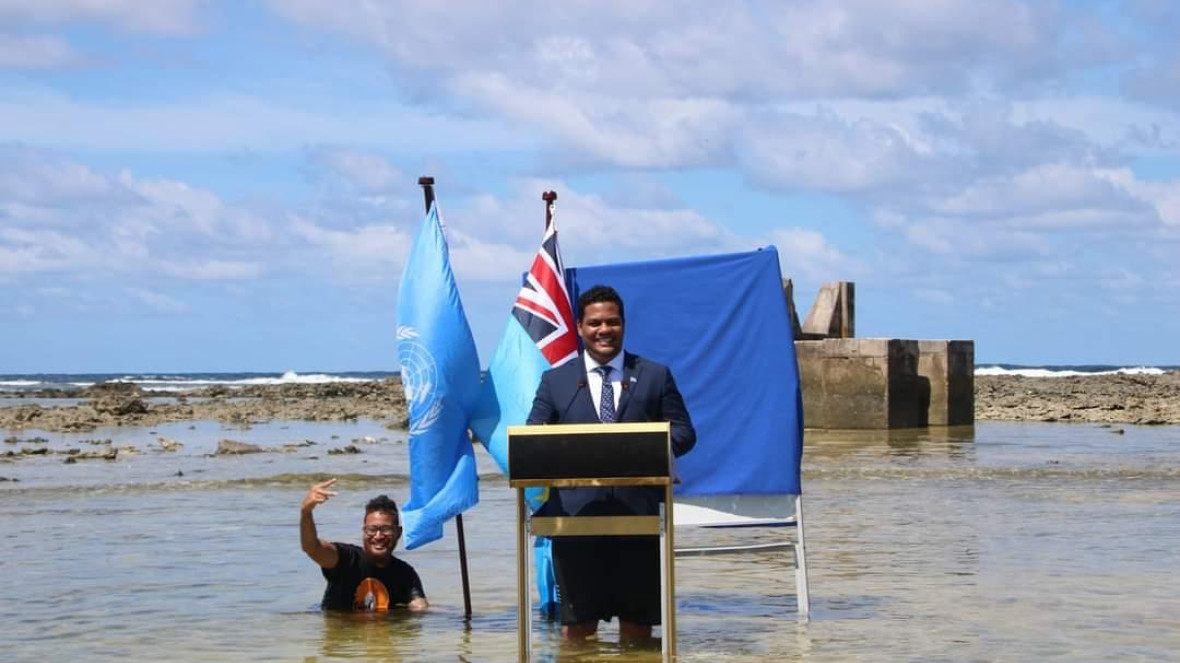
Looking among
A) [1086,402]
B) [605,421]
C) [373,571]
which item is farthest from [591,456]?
[1086,402]

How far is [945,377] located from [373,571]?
796 inches

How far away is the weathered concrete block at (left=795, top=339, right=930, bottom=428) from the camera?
89.5 feet

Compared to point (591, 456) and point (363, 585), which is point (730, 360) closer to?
point (363, 585)

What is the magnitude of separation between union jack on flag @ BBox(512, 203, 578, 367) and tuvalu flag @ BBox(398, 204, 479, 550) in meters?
0.34

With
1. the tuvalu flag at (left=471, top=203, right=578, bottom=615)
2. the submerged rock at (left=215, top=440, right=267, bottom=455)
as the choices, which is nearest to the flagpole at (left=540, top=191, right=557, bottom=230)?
the tuvalu flag at (left=471, top=203, right=578, bottom=615)

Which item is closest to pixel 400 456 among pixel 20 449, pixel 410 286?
pixel 20 449

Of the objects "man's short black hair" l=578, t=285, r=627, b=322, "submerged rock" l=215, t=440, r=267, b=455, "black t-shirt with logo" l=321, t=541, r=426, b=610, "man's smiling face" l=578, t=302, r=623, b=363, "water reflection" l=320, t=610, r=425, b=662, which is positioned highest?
"man's short black hair" l=578, t=285, r=627, b=322

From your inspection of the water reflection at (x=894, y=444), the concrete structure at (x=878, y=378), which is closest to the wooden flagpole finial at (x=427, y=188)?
the water reflection at (x=894, y=444)

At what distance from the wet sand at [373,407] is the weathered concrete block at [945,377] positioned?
407 cm

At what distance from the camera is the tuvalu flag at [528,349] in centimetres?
839

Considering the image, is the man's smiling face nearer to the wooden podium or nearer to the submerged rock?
the wooden podium

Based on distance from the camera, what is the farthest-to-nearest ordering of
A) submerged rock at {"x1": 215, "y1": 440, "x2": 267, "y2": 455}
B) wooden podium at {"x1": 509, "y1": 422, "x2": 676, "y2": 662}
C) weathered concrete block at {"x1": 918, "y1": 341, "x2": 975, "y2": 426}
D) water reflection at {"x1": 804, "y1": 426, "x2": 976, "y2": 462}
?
weathered concrete block at {"x1": 918, "y1": 341, "x2": 975, "y2": 426} < submerged rock at {"x1": 215, "y1": 440, "x2": 267, "y2": 455} < water reflection at {"x1": 804, "y1": 426, "x2": 976, "y2": 462} < wooden podium at {"x1": 509, "y1": 422, "x2": 676, "y2": 662}

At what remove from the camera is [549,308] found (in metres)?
8.40

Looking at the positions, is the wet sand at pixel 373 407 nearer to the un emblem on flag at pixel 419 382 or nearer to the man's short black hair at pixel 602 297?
the un emblem on flag at pixel 419 382
